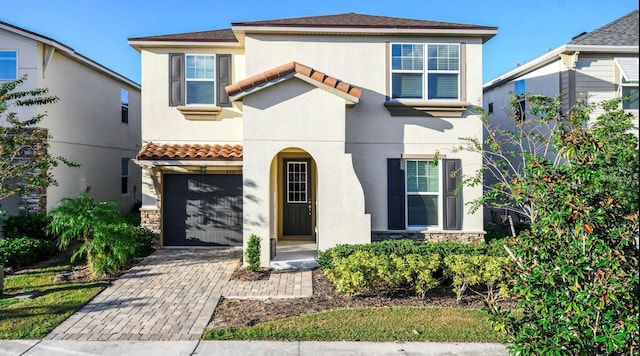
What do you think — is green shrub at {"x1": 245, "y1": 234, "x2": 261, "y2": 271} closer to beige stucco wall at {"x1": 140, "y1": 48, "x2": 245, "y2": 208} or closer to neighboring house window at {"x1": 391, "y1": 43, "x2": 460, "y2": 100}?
beige stucco wall at {"x1": 140, "y1": 48, "x2": 245, "y2": 208}

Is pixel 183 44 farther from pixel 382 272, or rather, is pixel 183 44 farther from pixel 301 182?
pixel 382 272

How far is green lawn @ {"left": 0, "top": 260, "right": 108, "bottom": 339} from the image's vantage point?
267 inches

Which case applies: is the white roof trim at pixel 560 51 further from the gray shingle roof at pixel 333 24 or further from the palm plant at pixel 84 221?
the palm plant at pixel 84 221

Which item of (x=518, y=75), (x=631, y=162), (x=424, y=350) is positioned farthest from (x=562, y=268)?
(x=518, y=75)

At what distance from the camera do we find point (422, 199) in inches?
471

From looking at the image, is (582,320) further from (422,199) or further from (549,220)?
(422,199)

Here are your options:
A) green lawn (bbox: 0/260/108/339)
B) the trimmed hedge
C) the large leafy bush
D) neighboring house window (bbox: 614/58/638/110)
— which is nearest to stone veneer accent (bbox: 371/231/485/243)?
the trimmed hedge

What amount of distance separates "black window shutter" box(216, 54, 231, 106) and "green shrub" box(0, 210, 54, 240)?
598 centimetres

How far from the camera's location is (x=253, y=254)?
401 inches

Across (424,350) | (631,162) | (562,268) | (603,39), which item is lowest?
(424,350)

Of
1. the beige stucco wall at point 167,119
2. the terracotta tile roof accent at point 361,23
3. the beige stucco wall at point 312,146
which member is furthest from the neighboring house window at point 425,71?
the beige stucco wall at point 167,119

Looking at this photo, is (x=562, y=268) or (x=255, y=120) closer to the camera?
(x=562, y=268)

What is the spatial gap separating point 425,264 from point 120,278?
6.71m

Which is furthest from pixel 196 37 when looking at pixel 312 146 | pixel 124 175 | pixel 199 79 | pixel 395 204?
pixel 124 175
